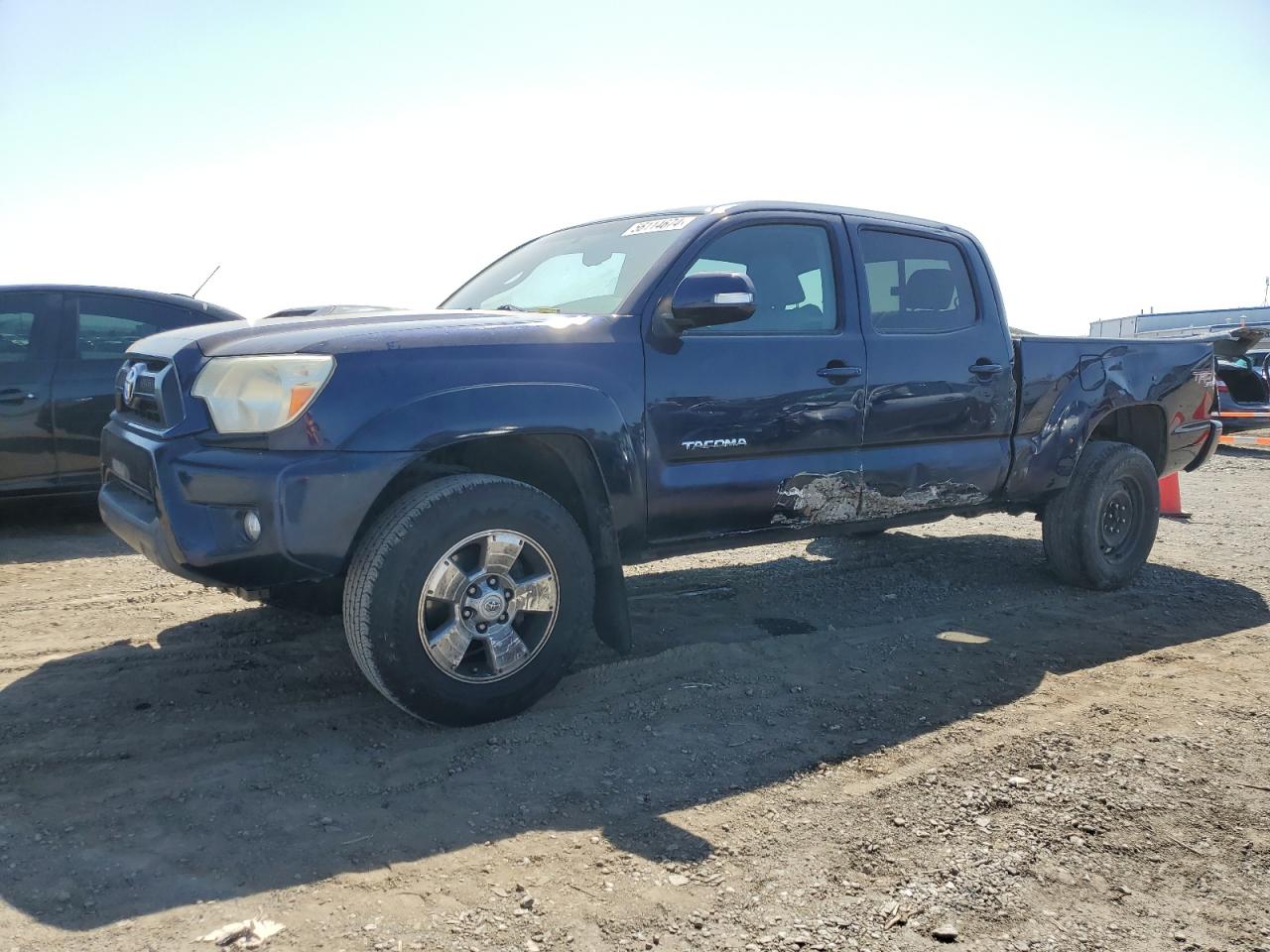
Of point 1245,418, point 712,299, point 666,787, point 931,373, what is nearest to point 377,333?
point 712,299

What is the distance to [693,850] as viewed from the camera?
264 centimetres

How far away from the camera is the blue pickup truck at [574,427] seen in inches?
124

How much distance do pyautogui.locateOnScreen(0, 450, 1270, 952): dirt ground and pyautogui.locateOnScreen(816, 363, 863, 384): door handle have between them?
1192 mm

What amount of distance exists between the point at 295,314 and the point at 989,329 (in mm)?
3293

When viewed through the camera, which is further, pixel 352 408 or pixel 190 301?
pixel 190 301

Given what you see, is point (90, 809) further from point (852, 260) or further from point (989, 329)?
point (989, 329)

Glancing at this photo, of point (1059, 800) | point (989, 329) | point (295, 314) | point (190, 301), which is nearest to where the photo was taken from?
point (1059, 800)

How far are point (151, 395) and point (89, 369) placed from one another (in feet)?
11.7

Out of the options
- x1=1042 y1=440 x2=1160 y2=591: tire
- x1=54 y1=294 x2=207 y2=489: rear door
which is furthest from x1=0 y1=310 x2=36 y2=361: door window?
x1=1042 y1=440 x2=1160 y2=591: tire

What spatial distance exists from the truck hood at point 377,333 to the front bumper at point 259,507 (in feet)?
1.16

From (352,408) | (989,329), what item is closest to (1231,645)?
(989,329)

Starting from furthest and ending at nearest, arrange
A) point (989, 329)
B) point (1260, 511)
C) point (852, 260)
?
point (1260, 511) < point (989, 329) < point (852, 260)

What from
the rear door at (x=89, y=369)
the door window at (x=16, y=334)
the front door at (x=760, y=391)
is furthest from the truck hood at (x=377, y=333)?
the door window at (x=16, y=334)

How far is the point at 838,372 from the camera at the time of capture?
428 centimetres
